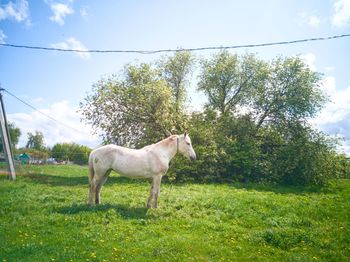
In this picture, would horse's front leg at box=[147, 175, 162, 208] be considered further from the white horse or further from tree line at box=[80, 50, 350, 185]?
tree line at box=[80, 50, 350, 185]

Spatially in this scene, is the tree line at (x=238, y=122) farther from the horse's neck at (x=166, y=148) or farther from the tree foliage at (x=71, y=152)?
the tree foliage at (x=71, y=152)

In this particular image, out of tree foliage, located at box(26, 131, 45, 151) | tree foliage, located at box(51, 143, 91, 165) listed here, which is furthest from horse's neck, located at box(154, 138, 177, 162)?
tree foliage, located at box(26, 131, 45, 151)

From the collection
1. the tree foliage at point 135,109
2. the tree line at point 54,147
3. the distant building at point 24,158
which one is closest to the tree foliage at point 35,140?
the tree line at point 54,147

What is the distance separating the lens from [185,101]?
2994 cm

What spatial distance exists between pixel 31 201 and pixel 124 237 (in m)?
5.55

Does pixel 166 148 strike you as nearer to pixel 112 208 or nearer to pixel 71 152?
pixel 112 208

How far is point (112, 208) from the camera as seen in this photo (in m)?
9.31

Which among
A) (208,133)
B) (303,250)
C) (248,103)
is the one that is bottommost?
(303,250)

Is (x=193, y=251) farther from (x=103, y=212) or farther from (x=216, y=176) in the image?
(x=216, y=176)

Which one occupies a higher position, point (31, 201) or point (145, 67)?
point (145, 67)

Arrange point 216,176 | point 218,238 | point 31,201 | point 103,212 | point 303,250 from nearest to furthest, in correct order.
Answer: point 303,250 < point 218,238 < point 103,212 < point 31,201 < point 216,176

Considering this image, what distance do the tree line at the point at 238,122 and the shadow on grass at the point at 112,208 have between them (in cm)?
969

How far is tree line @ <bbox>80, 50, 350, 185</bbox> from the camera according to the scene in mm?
21125

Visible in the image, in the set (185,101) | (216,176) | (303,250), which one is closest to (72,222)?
(303,250)
